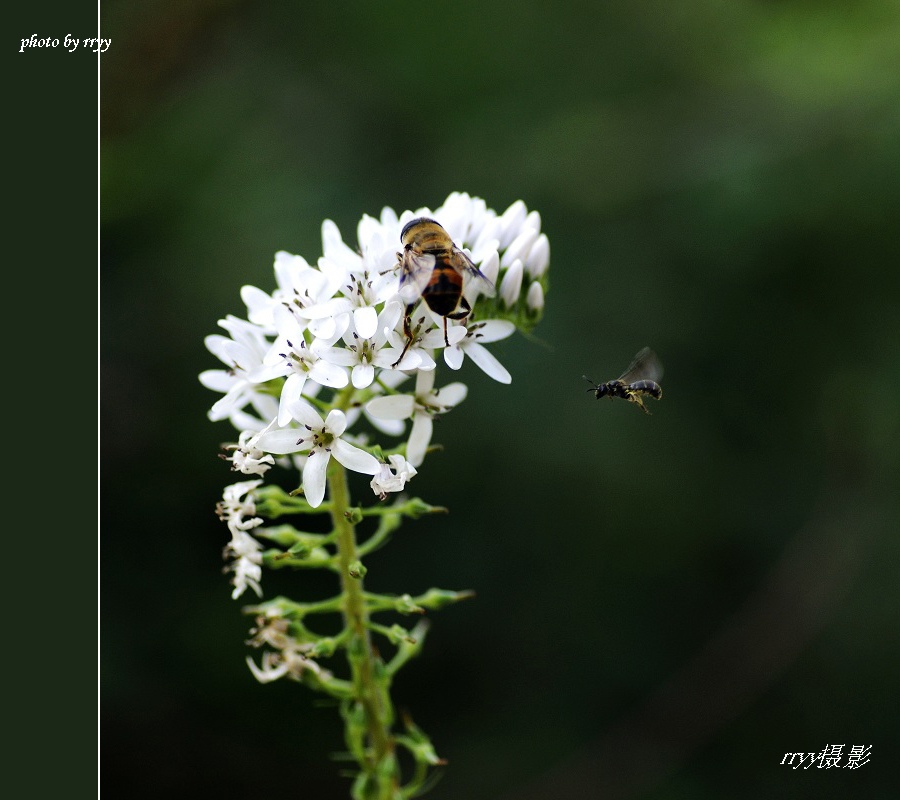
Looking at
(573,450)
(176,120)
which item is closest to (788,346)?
(573,450)

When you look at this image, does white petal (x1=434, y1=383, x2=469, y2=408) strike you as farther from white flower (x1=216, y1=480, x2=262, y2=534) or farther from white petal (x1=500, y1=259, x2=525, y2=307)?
white flower (x1=216, y1=480, x2=262, y2=534)

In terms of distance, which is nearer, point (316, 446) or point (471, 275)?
point (316, 446)

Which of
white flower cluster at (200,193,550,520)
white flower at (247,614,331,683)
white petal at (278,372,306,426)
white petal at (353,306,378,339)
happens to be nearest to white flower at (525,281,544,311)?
white flower cluster at (200,193,550,520)

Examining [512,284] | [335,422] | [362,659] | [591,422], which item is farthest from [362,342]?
[591,422]

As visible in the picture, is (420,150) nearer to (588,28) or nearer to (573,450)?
(588,28)

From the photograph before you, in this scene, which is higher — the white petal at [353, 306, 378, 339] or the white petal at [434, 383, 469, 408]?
the white petal at [353, 306, 378, 339]

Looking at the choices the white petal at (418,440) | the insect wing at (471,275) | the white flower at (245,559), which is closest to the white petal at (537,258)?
the insect wing at (471,275)

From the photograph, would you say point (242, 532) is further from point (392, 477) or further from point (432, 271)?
point (432, 271)
